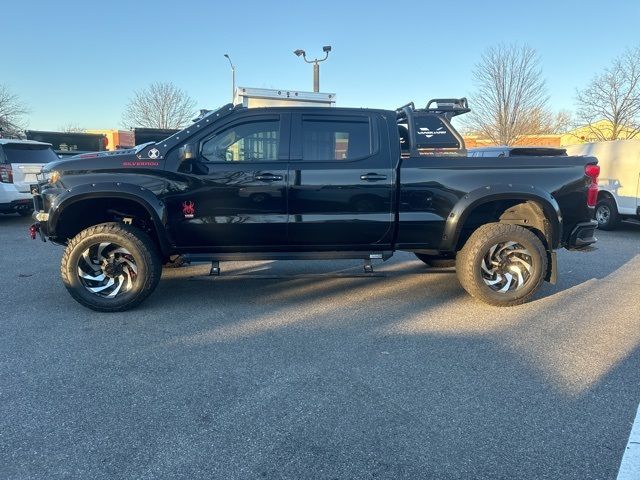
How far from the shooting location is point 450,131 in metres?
6.95

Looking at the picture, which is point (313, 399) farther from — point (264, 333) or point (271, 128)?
point (271, 128)

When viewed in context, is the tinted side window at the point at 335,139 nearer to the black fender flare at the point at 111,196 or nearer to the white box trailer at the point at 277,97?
the black fender flare at the point at 111,196

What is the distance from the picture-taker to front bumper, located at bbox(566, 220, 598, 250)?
5.17 metres

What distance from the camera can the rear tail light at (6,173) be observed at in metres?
9.84

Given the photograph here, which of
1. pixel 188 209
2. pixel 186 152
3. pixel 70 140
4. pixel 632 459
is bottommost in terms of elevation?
pixel 632 459

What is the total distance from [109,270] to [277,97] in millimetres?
6425

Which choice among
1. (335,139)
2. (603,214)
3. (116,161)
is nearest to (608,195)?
(603,214)

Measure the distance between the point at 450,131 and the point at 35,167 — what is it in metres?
8.56

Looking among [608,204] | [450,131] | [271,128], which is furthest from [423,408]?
[608,204]

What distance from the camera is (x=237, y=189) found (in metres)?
4.75

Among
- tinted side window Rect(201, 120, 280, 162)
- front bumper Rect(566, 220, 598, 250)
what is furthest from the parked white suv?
front bumper Rect(566, 220, 598, 250)

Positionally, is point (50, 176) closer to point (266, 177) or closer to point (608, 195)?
point (266, 177)

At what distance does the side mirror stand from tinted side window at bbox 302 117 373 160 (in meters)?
1.10

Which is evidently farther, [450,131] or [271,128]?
[450,131]
